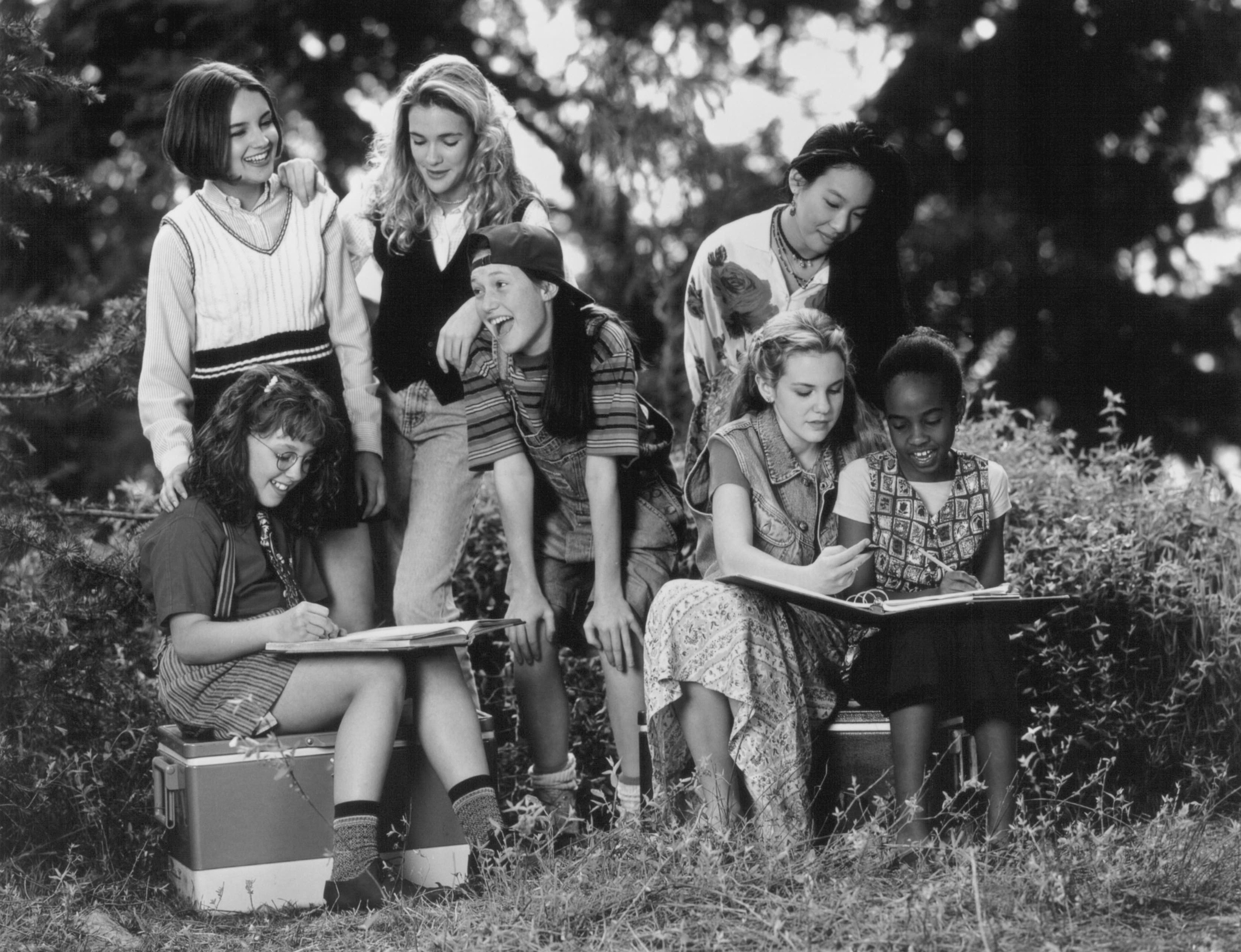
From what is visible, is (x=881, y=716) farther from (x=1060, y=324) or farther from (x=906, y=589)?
(x=1060, y=324)

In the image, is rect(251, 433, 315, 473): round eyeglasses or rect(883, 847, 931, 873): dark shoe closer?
rect(883, 847, 931, 873): dark shoe

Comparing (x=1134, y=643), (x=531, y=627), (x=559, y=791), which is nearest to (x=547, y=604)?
(x=531, y=627)

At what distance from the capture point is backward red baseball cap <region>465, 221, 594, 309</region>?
11.1 feet

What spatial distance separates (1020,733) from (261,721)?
6.67 feet

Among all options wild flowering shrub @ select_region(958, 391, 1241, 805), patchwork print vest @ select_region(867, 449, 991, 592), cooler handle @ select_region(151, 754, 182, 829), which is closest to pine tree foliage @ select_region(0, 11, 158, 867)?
cooler handle @ select_region(151, 754, 182, 829)

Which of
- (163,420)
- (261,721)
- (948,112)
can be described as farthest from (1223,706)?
(948,112)

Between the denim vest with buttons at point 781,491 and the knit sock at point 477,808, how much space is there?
28.8 inches

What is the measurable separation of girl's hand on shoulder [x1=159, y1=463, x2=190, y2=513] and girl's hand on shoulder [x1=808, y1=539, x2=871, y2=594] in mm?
1407

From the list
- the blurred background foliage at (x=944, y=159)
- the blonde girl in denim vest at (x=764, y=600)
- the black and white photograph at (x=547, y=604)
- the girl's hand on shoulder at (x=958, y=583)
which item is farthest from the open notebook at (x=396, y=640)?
the blurred background foliage at (x=944, y=159)

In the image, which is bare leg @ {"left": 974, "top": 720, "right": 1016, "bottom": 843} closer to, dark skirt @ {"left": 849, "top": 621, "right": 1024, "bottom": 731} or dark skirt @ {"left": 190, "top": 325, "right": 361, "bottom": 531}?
dark skirt @ {"left": 849, "top": 621, "right": 1024, "bottom": 731}

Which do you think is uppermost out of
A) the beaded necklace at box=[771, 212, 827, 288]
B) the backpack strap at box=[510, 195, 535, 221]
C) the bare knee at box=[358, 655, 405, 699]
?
the backpack strap at box=[510, 195, 535, 221]

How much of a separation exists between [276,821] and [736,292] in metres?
1.75

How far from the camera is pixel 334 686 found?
3.08 meters

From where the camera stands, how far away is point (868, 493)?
3.25 meters
